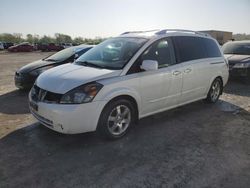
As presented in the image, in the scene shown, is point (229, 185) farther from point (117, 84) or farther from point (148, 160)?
point (117, 84)

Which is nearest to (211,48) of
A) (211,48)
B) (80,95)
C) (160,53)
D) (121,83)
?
(211,48)

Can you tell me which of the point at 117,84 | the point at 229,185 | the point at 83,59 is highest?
the point at 83,59

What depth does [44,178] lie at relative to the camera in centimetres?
307

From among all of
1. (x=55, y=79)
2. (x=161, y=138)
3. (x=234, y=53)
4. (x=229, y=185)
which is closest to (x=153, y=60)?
(x=161, y=138)

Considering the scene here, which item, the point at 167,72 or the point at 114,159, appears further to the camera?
the point at 167,72

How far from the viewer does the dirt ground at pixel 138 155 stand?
3064 millimetres

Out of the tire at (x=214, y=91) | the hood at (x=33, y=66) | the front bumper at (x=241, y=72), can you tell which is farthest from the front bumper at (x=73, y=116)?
the front bumper at (x=241, y=72)

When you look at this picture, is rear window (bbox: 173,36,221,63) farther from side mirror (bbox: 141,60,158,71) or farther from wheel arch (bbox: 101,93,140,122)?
wheel arch (bbox: 101,93,140,122)

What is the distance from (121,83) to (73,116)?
937mm

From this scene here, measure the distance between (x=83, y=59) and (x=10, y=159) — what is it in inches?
90.7

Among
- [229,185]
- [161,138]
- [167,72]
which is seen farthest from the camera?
[167,72]

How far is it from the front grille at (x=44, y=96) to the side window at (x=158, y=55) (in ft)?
4.30

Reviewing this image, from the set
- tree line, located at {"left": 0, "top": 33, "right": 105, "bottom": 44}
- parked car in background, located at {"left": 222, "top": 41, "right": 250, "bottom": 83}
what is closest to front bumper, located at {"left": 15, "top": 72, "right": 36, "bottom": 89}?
parked car in background, located at {"left": 222, "top": 41, "right": 250, "bottom": 83}

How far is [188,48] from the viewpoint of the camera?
532 centimetres
